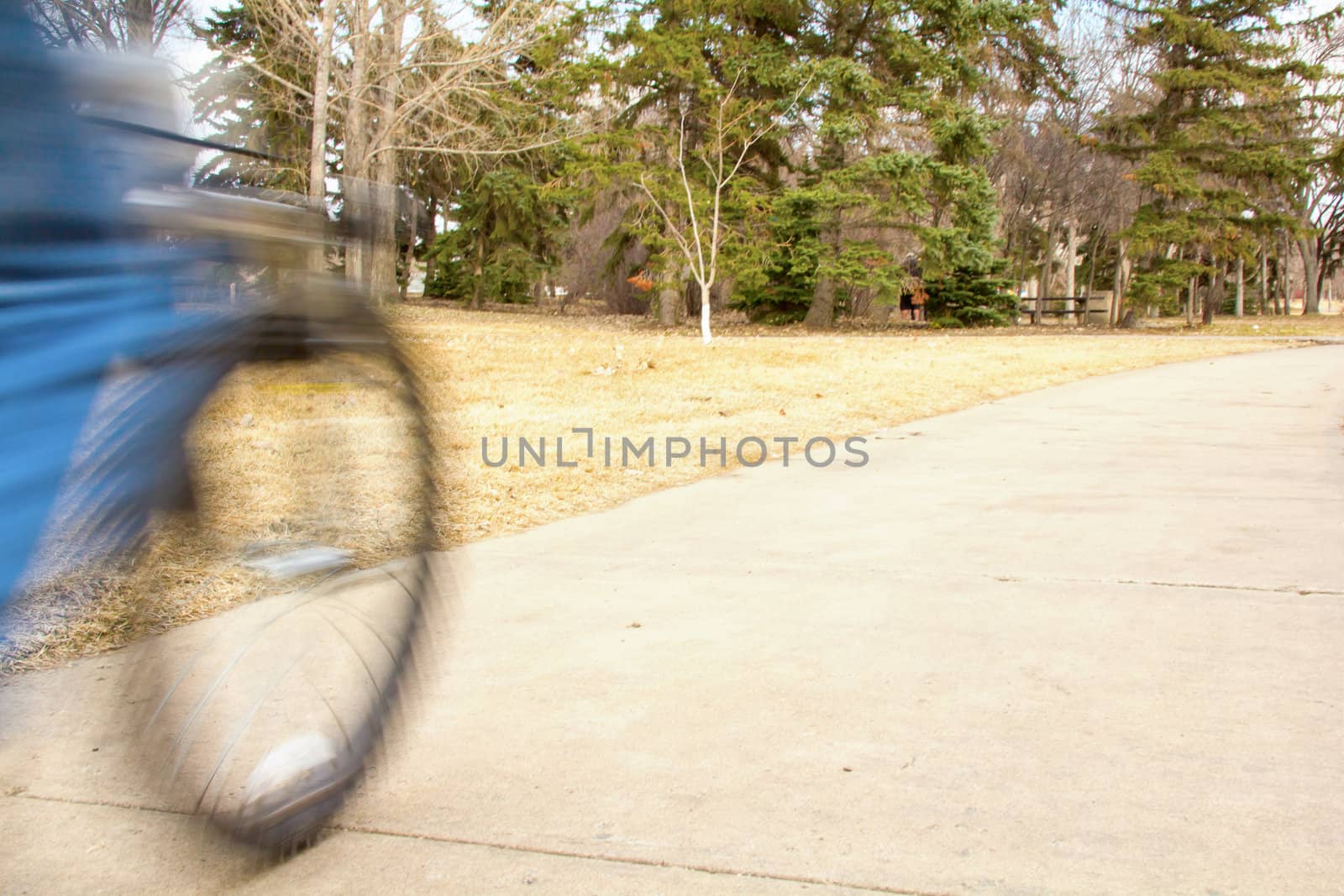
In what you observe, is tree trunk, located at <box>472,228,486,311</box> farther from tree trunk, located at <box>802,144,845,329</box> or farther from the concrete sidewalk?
the concrete sidewalk

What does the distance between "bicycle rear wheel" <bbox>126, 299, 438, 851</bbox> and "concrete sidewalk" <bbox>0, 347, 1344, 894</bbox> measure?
0.58ft

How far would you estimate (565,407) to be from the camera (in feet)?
29.4

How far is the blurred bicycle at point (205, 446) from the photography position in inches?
55.7

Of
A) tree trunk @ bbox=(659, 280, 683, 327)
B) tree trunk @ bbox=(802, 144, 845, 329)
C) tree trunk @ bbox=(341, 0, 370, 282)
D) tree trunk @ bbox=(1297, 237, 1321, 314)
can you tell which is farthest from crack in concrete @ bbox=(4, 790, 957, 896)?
tree trunk @ bbox=(1297, 237, 1321, 314)

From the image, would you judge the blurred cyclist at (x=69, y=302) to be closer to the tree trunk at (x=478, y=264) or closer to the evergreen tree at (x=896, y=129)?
the evergreen tree at (x=896, y=129)

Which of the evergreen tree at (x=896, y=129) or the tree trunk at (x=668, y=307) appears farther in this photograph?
the tree trunk at (x=668, y=307)

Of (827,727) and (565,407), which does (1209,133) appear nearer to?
(565,407)

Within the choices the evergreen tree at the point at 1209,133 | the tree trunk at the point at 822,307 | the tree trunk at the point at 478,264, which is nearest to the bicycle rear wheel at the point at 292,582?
the tree trunk at the point at 822,307

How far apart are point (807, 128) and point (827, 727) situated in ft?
79.6

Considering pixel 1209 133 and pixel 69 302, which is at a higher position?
pixel 1209 133

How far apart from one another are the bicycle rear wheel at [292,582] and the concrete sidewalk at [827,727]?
18cm

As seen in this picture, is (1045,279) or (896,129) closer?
(896,129)

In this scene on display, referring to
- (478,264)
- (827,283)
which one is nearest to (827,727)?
(827,283)

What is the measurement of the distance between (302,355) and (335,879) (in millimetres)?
936
